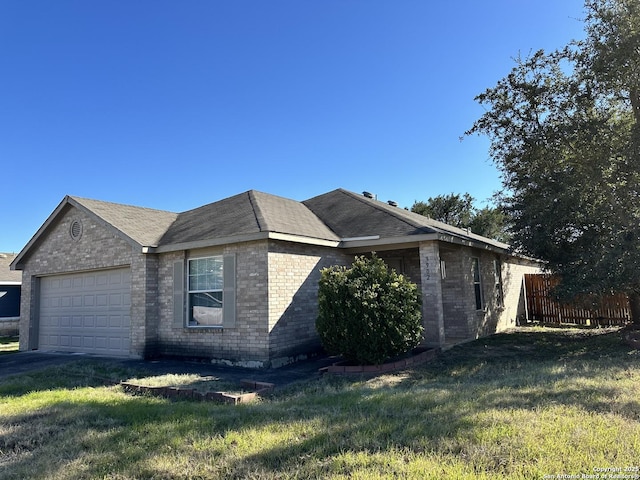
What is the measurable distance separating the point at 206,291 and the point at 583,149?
1020 cm

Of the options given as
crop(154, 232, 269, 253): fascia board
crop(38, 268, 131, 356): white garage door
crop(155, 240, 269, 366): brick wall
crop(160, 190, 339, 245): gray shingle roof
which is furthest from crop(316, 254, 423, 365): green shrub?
crop(38, 268, 131, 356): white garage door

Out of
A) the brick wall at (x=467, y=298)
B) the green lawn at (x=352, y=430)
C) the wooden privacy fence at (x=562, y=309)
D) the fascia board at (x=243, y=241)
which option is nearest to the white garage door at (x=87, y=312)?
the fascia board at (x=243, y=241)

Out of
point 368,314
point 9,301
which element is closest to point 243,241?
point 368,314

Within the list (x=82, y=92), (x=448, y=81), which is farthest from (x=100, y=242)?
(x=448, y=81)

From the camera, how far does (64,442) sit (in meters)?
4.72

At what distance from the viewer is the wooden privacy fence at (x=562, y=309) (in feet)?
53.7

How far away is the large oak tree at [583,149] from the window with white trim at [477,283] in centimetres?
152

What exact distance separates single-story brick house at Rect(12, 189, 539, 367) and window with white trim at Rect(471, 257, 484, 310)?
33 mm

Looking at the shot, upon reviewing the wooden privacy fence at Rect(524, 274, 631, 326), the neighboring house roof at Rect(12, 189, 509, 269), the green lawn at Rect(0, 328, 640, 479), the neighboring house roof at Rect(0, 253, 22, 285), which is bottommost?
the green lawn at Rect(0, 328, 640, 479)

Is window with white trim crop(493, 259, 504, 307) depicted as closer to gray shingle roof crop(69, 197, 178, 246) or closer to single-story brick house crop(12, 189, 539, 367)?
single-story brick house crop(12, 189, 539, 367)

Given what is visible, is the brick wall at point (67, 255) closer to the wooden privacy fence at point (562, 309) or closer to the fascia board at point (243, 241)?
the fascia board at point (243, 241)

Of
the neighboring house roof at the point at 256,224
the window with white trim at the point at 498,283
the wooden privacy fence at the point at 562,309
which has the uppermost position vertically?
the neighboring house roof at the point at 256,224

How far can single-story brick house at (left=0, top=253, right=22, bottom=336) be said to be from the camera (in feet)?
74.8

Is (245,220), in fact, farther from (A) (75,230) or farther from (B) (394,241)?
(A) (75,230)
